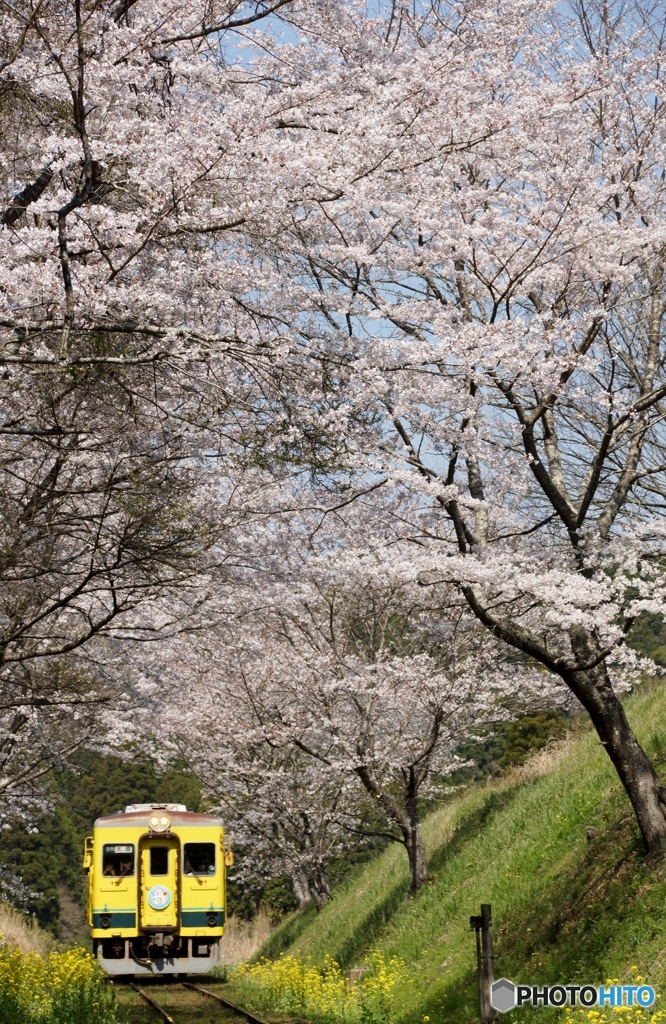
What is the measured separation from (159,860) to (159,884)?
306mm

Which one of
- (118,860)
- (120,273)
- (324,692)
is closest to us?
(120,273)

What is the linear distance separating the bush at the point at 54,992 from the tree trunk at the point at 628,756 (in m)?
4.97

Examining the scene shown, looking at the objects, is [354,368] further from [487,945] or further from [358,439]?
[487,945]

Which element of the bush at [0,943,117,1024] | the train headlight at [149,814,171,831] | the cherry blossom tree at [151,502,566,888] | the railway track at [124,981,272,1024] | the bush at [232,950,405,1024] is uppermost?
the cherry blossom tree at [151,502,566,888]

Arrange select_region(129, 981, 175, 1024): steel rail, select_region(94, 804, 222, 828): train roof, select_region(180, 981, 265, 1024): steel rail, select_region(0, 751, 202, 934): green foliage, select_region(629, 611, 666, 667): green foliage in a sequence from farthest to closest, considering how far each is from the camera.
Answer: select_region(0, 751, 202, 934): green foliage, select_region(629, 611, 666, 667): green foliage, select_region(94, 804, 222, 828): train roof, select_region(129, 981, 175, 1024): steel rail, select_region(180, 981, 265, 1024): steel rail

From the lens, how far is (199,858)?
14508 millimetres

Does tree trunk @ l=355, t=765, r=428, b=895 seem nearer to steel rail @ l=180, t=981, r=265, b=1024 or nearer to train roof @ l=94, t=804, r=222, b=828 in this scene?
train roof @ l=94, t=804, r=222, b=828

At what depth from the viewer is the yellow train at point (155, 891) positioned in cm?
1405

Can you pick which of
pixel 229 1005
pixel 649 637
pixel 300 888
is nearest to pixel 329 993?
pixel 229 1005

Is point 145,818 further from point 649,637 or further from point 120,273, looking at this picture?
point 649,637

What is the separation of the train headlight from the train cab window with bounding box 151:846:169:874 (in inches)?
11.1

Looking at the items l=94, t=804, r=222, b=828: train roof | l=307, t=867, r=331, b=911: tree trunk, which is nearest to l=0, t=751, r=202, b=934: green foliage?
l=307, t=867, r=331, b=911: tree trunk

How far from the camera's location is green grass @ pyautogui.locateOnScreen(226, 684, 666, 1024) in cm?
948

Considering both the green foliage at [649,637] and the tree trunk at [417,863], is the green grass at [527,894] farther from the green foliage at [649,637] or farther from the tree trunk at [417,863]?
the green foliage at [649,637]
